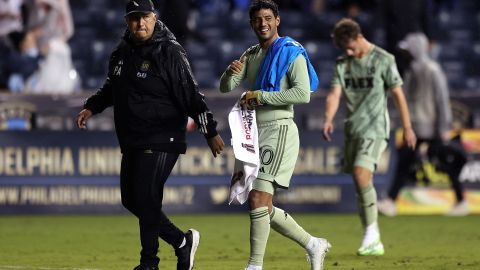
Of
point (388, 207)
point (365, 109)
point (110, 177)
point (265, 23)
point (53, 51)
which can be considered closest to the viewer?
point (265, 23)

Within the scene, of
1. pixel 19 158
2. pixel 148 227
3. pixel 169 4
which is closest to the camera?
pixel 148 227

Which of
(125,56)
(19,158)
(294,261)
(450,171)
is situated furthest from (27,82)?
(125,56)

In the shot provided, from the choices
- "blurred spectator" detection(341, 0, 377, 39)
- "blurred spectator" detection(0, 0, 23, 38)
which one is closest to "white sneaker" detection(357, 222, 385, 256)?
"blurred spectator" detection(341, 0, 377, 39)

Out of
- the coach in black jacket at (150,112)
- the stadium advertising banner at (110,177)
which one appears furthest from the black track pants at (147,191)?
the stadium advertising banner at (110,177)

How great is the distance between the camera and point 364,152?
39.0 feet

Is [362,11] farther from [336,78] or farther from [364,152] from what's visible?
[364,152]

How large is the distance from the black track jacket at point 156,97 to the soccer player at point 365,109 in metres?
3.29

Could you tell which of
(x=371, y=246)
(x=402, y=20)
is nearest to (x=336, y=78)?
(x=371, y=246)

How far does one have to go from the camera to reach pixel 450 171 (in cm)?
1792

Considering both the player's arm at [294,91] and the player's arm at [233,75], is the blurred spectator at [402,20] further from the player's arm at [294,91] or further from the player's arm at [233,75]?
the player's arm at [294,91]

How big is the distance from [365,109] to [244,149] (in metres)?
3.38

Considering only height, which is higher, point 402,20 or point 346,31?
point 402,20

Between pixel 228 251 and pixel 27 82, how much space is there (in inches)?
312

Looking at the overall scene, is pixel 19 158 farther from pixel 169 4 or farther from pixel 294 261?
pixel 294 261
